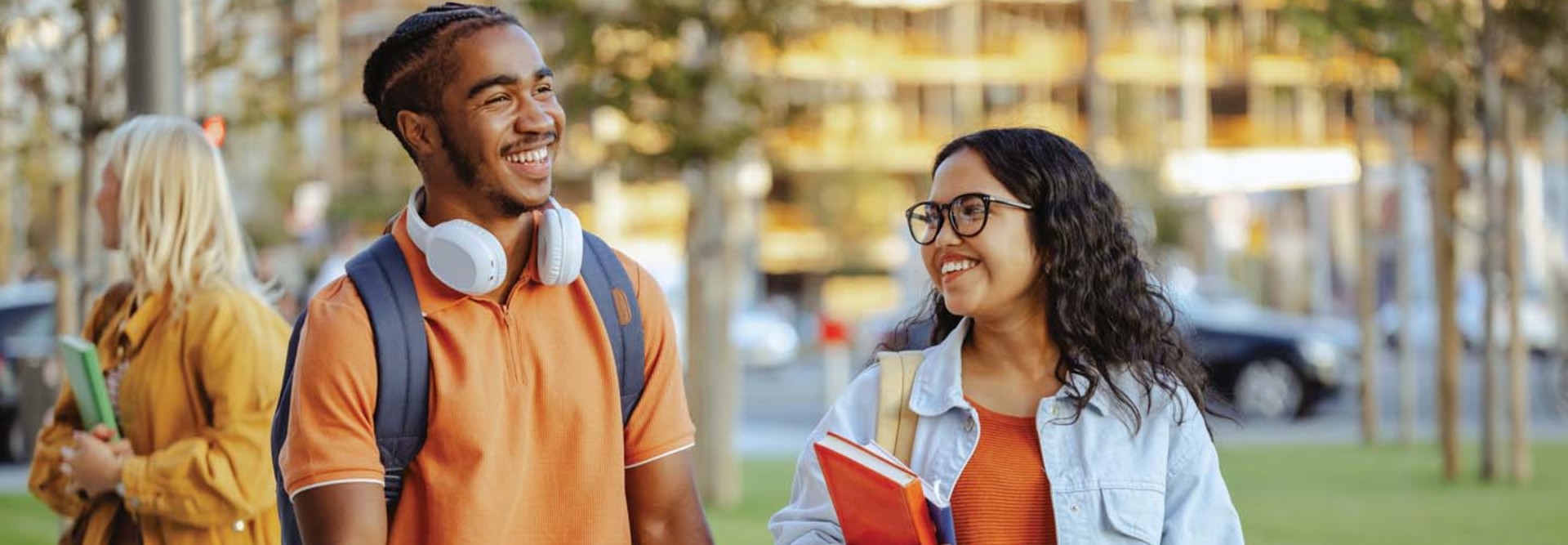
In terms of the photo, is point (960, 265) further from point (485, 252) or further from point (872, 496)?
point (485, 252)

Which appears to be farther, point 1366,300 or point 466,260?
point 1366,300

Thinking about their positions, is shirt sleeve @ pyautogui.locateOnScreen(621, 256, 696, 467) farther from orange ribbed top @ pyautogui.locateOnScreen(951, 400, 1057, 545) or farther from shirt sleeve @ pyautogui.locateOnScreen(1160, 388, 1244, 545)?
shirt sleeve @ pyautogui.locateOnScreen(1160, 388, 1244, 545)

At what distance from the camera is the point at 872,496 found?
9.66 ft

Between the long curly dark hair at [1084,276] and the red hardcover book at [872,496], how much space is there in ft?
1.40

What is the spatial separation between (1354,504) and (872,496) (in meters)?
9.15

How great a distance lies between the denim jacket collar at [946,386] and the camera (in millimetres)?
3242

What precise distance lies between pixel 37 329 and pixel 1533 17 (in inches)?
474

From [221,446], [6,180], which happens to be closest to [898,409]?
[221,446]

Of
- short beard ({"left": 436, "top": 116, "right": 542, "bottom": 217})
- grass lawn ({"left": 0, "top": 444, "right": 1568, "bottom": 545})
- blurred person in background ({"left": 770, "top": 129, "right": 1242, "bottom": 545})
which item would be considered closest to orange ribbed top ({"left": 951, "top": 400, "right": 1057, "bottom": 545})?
blurred person in background ({"left": 770, "top": 129, "right": 1242, "bottom": 545})

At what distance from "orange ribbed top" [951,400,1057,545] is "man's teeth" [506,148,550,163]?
0.80m

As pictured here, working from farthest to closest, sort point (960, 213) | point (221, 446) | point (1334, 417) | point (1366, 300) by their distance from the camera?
point (1334, 417) < point (1366, 300) < point (221, 446) < point (960, 213)

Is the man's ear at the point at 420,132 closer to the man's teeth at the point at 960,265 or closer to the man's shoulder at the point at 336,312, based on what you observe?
the man's shoulder at the point at 336,312

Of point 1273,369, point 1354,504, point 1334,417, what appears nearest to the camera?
point 1354,504

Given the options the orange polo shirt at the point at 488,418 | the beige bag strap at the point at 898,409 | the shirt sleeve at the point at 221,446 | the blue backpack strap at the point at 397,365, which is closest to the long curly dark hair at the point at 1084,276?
the beige bag strap at the point at 898,409
